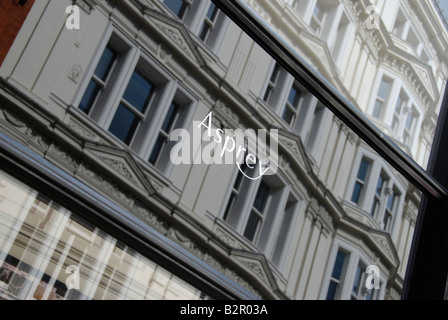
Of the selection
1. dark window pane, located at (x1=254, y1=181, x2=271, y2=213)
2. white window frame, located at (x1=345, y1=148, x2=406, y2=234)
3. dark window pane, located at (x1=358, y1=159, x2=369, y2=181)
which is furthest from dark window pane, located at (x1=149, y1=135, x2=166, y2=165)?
dark window pane, located at (x1=358, y1=159, x2=369, y2=181)

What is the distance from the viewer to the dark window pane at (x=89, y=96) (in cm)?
398

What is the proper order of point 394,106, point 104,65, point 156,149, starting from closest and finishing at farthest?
point 104,65 → point 156,149 → point 394,106

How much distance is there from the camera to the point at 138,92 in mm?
4375

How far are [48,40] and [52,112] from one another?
18.4 inches

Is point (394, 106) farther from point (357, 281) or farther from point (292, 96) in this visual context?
point (357, 281)

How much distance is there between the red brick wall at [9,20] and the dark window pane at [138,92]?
0.93m

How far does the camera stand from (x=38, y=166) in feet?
1.15

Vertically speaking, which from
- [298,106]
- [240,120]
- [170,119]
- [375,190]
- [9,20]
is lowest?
[9,20]

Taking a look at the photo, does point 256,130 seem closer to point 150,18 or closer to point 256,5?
point 256,5

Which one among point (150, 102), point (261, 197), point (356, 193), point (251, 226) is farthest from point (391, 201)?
point (150, 102)

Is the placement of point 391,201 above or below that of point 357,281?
above

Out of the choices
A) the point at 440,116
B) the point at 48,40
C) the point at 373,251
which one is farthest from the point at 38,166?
the point at 373,251

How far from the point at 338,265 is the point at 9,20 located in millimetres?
4226

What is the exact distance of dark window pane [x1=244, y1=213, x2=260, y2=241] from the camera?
17.4 ft
